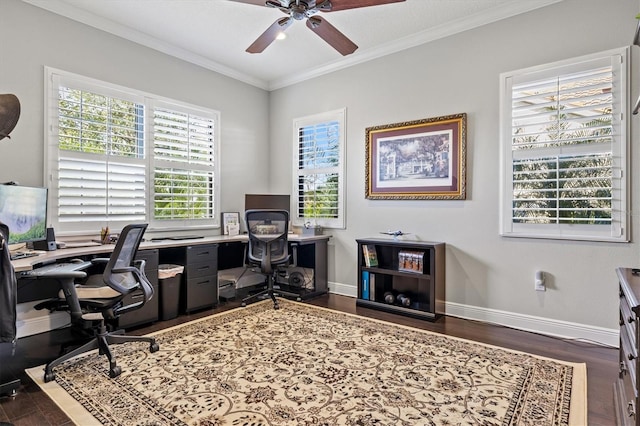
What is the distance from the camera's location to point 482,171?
3.51 meters

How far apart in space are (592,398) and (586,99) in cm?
234

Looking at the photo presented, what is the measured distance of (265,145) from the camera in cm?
543

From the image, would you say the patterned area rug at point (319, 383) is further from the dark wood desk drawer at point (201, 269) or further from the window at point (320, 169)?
the window at point (320, 169)

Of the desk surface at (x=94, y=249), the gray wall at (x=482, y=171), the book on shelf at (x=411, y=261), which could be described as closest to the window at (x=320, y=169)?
the gray wall at (x=482, y=171)

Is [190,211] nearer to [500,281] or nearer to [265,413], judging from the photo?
[265,413]

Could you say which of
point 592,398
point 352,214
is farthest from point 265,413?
point 352,214

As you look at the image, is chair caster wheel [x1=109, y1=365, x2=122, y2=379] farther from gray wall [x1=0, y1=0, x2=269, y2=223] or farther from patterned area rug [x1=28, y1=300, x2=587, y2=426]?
gray wall [x1=0, y1=0, x2=269, y2=223]

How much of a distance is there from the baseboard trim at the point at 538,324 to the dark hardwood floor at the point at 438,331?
91 mm

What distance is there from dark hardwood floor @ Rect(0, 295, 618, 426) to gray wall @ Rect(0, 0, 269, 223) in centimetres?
148

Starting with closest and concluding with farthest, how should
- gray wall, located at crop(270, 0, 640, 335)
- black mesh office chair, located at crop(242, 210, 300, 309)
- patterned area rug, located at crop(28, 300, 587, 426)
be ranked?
patterned area rug, located at crop(28, 300, 587, 426)
gray wall, located at crop(270, 0, 640, 335)
black mesh office chair, located at crop(242, 210, 300, 309)

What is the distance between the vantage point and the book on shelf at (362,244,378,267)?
4.01 m

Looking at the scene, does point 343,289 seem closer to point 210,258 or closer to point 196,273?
point 210,258

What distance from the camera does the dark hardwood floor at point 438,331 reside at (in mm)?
1906

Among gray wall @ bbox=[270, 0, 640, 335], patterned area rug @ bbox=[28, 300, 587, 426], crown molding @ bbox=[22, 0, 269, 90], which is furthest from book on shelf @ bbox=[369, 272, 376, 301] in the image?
crown molding @ bbox=[22, 0, 269, 90]
